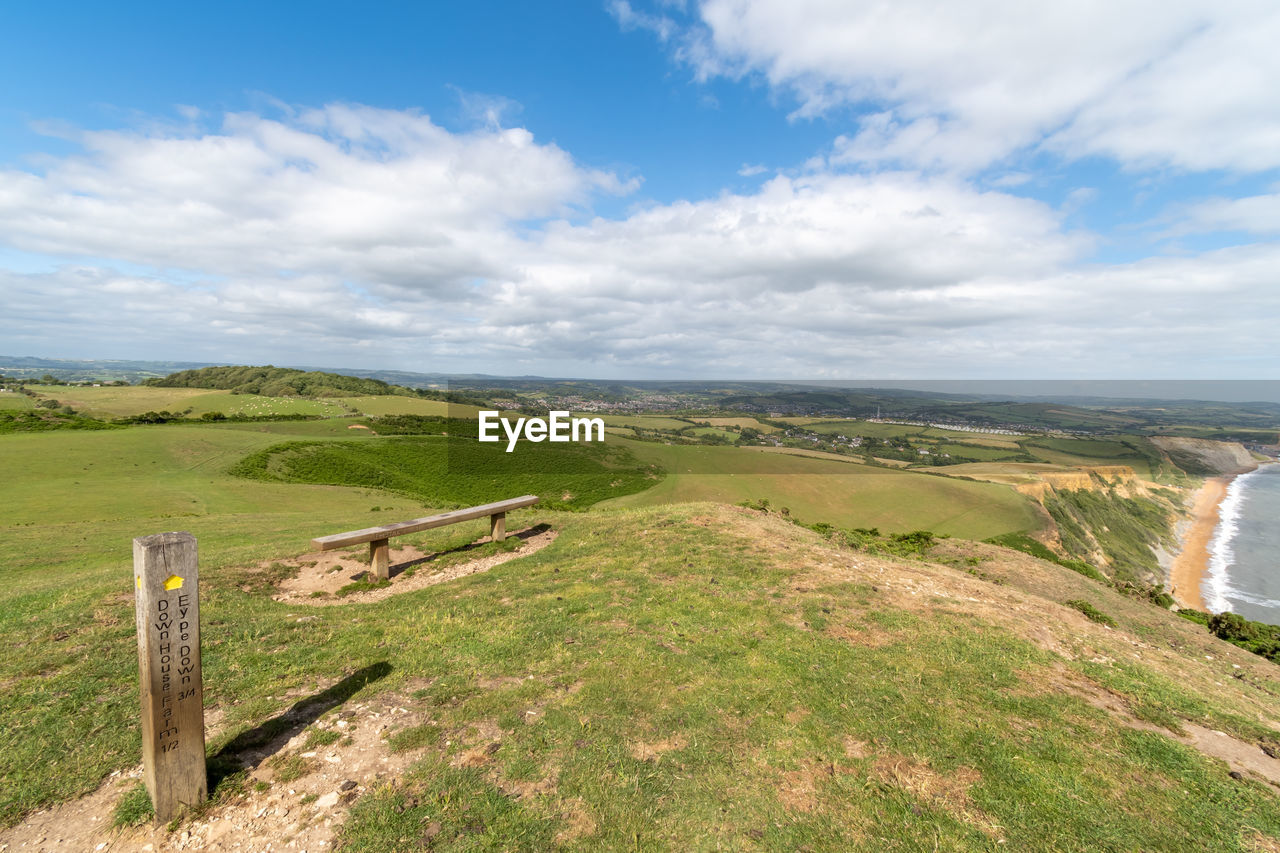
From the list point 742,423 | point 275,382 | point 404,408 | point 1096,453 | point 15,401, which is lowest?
point 1096,453

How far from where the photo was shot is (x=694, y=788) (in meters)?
4.98

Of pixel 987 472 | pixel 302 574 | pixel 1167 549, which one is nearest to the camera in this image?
pixel 302 574

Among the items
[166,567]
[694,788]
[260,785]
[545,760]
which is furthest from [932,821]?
[166,567]

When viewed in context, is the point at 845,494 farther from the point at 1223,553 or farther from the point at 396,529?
the point at 396,529

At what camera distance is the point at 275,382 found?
103875mm

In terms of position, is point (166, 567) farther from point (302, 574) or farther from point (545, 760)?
point (302, 574)

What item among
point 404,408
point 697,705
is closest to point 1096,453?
point 404,408

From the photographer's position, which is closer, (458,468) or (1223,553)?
(458,468)

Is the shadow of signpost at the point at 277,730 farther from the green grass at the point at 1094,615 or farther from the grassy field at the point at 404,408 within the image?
the grassy field at the point at 404,408

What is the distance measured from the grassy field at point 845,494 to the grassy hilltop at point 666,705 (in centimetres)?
3298

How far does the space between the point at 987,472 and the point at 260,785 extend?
91160 mm

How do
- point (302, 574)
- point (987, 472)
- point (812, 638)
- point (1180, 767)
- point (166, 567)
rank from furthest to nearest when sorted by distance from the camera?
point (987, 472), point (302, 574), point (812, 638), point (1180, 767), point (166, 567)

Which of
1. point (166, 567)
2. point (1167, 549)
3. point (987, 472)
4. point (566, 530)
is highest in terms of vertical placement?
Result: point (166, 567)

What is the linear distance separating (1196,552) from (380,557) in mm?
90684
